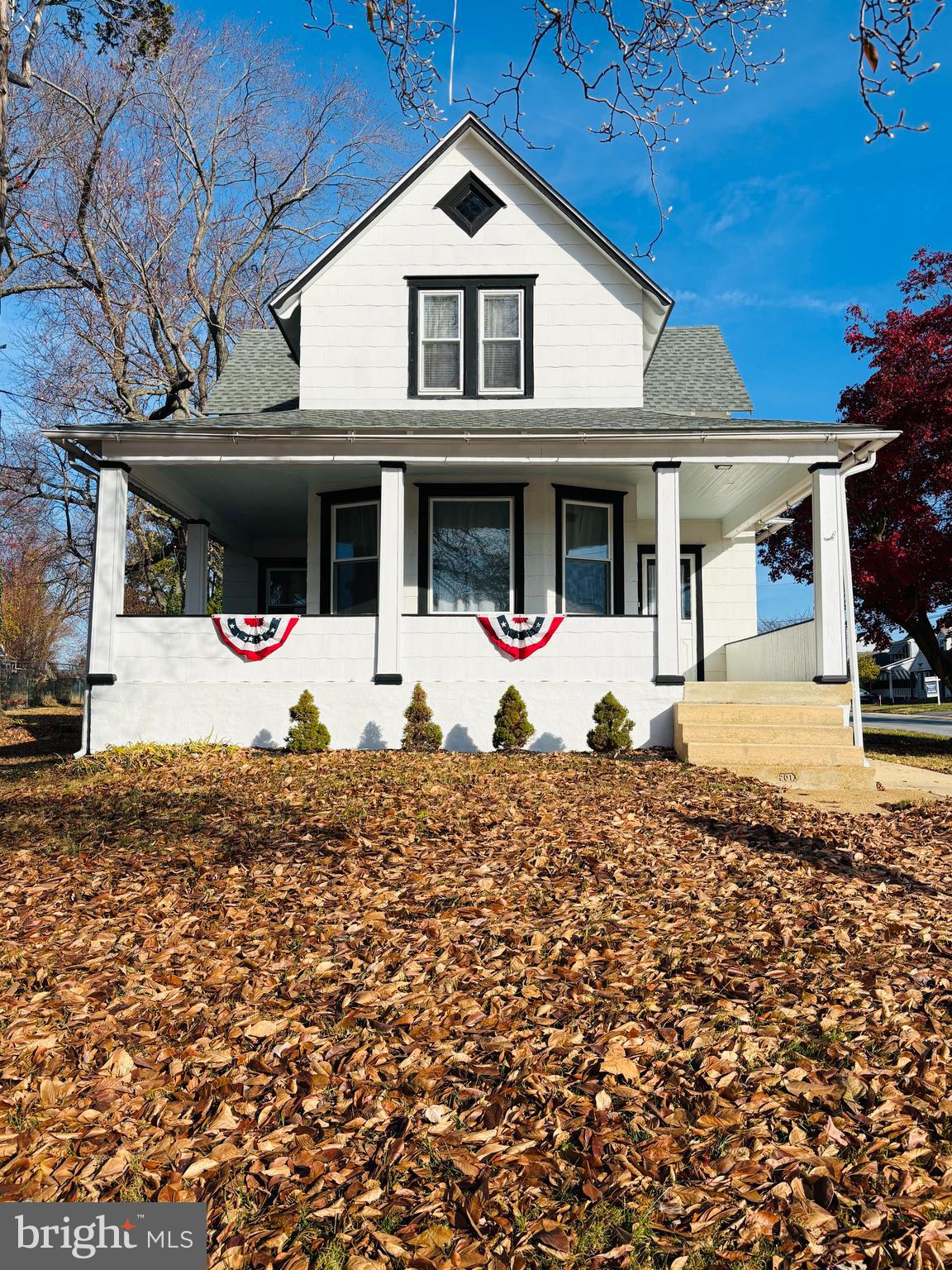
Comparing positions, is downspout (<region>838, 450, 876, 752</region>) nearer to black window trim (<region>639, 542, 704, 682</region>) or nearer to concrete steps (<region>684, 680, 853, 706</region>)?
concrete steps (<region>684, 680, 853, 706</region>)

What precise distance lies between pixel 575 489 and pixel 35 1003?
361 inches

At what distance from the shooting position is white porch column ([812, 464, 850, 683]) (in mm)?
9352

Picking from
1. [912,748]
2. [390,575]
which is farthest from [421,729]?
[912,748]

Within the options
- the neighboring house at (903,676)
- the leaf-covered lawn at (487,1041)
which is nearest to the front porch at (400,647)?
the leaf-covered lawn at (487,1041)

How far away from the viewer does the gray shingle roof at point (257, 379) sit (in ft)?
41.3

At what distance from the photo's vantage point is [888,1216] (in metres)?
2.32

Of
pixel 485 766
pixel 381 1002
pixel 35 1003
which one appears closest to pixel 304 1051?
pixel 381 1002

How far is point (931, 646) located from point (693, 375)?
643 centimetres

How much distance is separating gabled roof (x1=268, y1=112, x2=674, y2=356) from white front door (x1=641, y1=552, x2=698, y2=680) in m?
3.79

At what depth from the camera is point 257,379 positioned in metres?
13.4

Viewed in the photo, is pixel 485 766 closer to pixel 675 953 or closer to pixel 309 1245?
pixel 675 953

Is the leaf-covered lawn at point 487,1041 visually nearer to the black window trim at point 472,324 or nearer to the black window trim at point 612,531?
the black window trim at point 612,531

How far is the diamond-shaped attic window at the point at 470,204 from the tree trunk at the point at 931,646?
373 inches

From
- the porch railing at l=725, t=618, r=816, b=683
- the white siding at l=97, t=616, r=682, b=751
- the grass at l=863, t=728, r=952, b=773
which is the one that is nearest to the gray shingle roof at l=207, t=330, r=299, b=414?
the white siding at l=97, t=616, r=682, b=751
